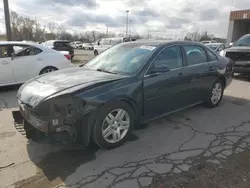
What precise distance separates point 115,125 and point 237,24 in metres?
32.6

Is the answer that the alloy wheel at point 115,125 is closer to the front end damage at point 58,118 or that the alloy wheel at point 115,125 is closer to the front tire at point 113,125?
the front tire at point 113,125

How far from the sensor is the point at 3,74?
656 centimetres

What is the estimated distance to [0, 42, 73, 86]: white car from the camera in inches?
259

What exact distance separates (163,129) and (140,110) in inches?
30.2

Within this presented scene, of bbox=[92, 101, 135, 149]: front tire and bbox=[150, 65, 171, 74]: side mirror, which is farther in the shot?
bbox=[150, 65, 171, 74]: side mirror

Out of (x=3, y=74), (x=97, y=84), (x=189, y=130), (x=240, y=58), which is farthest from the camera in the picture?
(x=240, y=58)

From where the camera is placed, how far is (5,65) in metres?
6.55

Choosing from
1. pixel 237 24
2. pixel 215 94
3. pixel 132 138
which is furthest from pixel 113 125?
pixel 237 24

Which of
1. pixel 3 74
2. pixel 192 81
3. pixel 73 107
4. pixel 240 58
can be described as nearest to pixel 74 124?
pixel 73 107

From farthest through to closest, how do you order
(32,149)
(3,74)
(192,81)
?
(3,74) → (192,81) → (32,149)

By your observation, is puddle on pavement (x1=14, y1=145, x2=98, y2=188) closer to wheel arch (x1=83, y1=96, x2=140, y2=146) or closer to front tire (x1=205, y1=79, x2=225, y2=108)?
wheel arch (x1=83, y1=96, x2=140, y2=146)

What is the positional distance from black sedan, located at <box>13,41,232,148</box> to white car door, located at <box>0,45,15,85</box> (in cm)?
335

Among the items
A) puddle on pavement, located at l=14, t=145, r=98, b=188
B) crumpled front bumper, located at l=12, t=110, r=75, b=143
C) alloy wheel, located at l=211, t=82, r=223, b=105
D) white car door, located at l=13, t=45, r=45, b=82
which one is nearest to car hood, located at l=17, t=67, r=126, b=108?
crumpled front bumper, located at l=12, t=110, r=75, b=143

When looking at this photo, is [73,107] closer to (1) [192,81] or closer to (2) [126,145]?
(2) [126,145]
